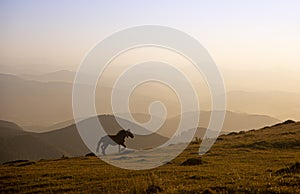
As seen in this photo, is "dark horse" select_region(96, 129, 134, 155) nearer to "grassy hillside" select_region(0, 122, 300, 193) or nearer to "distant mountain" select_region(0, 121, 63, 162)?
"grassy hillside" select_region(0, 122, 300, 193)

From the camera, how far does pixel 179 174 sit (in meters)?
25.1

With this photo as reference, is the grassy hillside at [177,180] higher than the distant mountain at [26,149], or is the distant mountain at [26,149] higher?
the distant mountain at [26,149]

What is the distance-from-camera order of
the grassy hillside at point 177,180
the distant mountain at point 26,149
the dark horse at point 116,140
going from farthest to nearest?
1. the distant mountain at point 26,149
2. the dark horse at point 116,140
3. the grassy hillside at point 177,180

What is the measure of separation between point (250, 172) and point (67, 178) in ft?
34.5

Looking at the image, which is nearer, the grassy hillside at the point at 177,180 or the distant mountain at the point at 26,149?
the grassy hillside at the point at 177,180

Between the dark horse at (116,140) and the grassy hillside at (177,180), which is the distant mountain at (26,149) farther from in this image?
the grassy hillside at (177,180)

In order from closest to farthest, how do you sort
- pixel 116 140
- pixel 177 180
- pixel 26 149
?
1. pixel 177 180
2. pixel 116 140
3. pixel 26 149

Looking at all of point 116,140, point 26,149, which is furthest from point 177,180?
point 26,149

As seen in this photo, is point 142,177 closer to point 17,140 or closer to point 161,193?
point 161,193

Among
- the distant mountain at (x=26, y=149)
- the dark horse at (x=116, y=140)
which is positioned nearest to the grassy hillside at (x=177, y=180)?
the dark horse at (x=116, y=140)

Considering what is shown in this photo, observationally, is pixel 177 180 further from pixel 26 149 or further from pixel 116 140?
pixel 26 149

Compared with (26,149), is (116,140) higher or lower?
lower

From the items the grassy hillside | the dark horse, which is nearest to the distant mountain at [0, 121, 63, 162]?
the dark horse

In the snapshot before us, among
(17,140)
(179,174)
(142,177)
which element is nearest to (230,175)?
(179,174)
